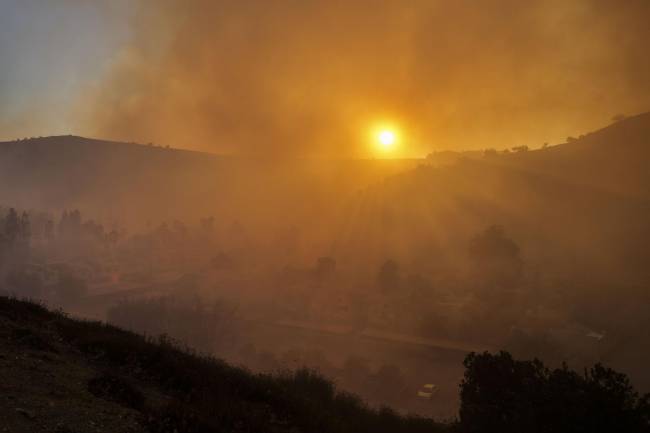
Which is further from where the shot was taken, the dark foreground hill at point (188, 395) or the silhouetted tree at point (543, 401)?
the silhouetted tree at point (543, 401)

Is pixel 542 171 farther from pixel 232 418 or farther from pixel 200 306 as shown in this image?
pixel 232 418

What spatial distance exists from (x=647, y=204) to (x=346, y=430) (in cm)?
14585

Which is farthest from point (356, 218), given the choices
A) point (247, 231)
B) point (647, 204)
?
point (647, 204)

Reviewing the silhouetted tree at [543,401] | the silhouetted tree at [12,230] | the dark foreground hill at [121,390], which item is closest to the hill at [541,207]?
the silhouetted tree at [12,230]

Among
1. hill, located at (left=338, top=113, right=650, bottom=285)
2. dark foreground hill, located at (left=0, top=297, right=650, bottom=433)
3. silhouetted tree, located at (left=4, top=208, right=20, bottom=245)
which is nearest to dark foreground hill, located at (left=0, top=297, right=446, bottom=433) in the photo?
dark foreground hill, located at (left=0, top=297, right=650, bottom=433)

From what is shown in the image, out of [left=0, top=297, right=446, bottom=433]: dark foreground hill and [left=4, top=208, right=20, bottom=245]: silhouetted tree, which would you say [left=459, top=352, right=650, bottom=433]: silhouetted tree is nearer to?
[left=0, top=297, right=446, bottom=433]: dark foreground hill

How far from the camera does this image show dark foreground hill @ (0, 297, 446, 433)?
7883mm

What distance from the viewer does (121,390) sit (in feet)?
30.5

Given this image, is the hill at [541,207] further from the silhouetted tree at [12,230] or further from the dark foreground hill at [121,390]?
the dark foreground hill at [121,390]

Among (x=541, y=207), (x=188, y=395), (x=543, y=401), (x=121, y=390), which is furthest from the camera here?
(x=541, y=207)

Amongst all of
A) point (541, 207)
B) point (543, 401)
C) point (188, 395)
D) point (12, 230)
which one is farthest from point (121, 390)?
point (541, 207)

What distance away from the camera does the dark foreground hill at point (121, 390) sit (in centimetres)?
788

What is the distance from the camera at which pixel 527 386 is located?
44.5 feet

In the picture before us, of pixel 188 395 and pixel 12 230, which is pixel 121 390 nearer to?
pixel 188 395
